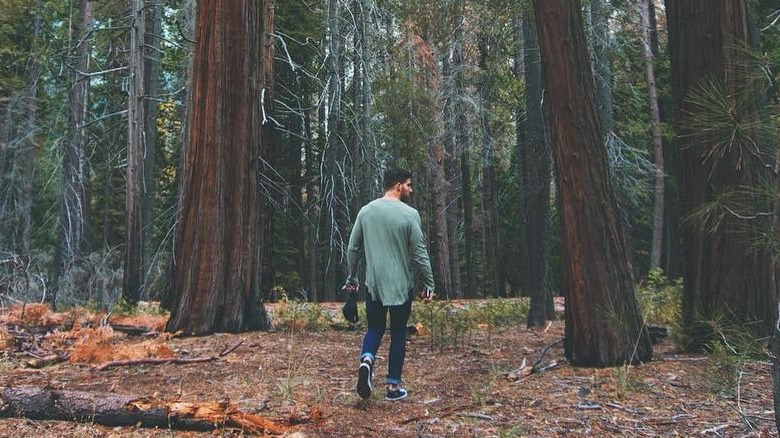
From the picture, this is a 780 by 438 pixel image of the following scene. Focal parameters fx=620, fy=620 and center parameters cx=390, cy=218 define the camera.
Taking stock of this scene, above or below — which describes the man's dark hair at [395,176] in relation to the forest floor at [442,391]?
above

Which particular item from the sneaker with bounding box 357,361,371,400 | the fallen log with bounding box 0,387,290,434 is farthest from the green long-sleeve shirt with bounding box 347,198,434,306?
the fallen log with bounding box 0,387,290,434

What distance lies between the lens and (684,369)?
5.91 m

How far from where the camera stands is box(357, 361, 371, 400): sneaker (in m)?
4.86

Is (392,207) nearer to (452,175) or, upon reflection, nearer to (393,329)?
(393,329)

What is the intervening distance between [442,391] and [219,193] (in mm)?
4405

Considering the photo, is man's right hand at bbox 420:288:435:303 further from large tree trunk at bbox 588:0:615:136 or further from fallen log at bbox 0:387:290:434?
large tree trunk at bbox 588:0:615:136

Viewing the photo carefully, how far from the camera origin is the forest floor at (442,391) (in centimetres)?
423

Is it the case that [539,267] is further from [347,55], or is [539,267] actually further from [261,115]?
[347,55]

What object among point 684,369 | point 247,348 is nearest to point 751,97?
point 684,369

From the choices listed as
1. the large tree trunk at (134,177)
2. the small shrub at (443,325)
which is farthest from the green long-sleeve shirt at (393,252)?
the large tree trunk at (134,177)

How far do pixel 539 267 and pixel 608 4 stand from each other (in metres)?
7.75

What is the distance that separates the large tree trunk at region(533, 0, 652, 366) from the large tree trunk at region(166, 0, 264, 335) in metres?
4.32

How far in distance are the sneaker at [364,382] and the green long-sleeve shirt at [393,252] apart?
1.82ft

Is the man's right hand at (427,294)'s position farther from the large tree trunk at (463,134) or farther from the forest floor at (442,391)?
the large tree trunk at (463,134)
